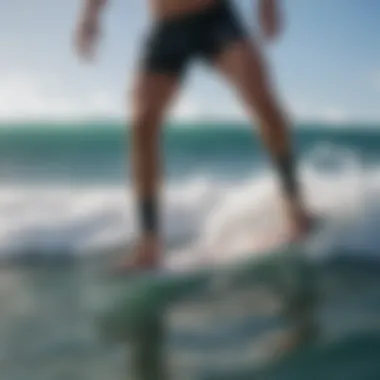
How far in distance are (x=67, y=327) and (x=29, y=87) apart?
0.35 meters

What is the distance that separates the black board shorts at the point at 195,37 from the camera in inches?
53.2

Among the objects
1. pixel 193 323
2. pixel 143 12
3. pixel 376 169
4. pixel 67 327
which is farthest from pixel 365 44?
pixel 67 327

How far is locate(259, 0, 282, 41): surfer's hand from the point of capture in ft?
4.46

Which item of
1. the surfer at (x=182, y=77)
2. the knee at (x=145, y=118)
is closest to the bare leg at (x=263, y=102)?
the surfer at (x=182, y=77)

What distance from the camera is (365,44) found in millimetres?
1398

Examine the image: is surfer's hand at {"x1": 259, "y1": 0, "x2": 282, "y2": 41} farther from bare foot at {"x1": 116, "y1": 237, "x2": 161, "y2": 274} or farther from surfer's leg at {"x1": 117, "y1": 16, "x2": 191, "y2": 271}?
bare foot at {"x1": 116, "y1": 237, "x2": 161, "y2": 274}

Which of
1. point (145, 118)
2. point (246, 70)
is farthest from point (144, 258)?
point (246, 70)

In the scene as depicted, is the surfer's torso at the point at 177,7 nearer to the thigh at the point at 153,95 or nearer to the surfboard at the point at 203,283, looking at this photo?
the thigh at the point at 153,95

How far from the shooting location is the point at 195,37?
4.44 ft

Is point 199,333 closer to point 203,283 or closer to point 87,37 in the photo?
point 203,283

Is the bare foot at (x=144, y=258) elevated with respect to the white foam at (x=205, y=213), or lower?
lower

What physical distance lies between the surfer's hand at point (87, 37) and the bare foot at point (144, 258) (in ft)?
0.92

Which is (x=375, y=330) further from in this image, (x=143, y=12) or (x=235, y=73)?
(x=143, y=12)

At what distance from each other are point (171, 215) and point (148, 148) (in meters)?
0.10
